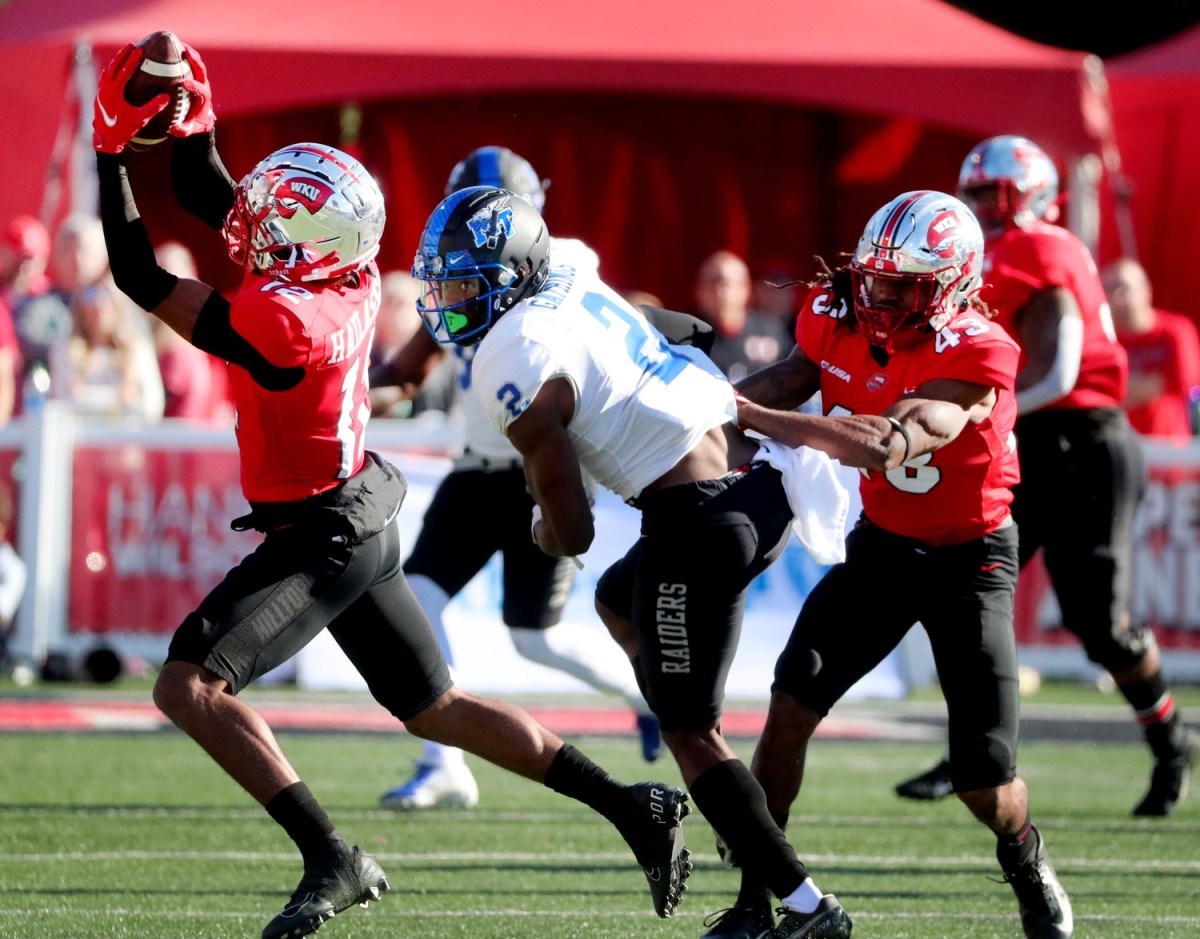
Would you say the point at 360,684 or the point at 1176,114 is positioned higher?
the point at 1176,114

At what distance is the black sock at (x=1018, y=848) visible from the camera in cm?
488

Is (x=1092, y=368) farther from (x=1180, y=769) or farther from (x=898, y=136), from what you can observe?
(x=898, y=136)

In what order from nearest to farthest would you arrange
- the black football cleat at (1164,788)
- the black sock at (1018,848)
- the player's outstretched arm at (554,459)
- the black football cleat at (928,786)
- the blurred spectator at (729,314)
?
the player's outstretched arm at (554,459) → the black sock at (1018,848) → the black football cleat at (1164,788) → the black football cleat at (928,786) → the blurred spectator at (729,314)

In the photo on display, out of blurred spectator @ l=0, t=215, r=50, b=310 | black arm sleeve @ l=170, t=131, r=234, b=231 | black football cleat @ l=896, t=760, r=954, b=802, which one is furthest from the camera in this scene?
blurred spectator @ l=0, t=215, r=50, b=310

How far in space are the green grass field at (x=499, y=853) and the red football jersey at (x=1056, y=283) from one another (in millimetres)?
1535

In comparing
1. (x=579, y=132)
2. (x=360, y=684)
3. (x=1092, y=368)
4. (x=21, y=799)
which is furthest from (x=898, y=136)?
(x=21, y=799)

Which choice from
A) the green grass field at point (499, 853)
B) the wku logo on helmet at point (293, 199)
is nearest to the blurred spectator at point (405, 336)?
the green grass field at point (499, 853)

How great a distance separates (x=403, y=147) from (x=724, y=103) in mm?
2327

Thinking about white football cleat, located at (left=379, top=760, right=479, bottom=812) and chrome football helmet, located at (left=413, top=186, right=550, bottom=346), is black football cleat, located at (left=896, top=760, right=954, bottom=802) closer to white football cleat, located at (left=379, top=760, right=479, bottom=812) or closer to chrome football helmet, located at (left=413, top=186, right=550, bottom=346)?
white football cleat, located at (left=379, top=760, right=479, bottom=812)

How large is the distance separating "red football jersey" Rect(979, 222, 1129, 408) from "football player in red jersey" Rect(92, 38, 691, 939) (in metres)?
2.62

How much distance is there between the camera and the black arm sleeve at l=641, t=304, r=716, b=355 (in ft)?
17.2

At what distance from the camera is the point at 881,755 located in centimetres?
835

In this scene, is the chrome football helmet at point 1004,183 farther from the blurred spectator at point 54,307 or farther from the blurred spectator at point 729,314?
the blurred spectator at point 54,307

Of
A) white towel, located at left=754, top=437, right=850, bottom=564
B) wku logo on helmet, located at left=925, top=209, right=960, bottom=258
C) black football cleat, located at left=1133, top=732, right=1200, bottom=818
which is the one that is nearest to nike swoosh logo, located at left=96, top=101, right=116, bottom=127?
white towel, located at left=754, top=437, right=850, bottom=564
